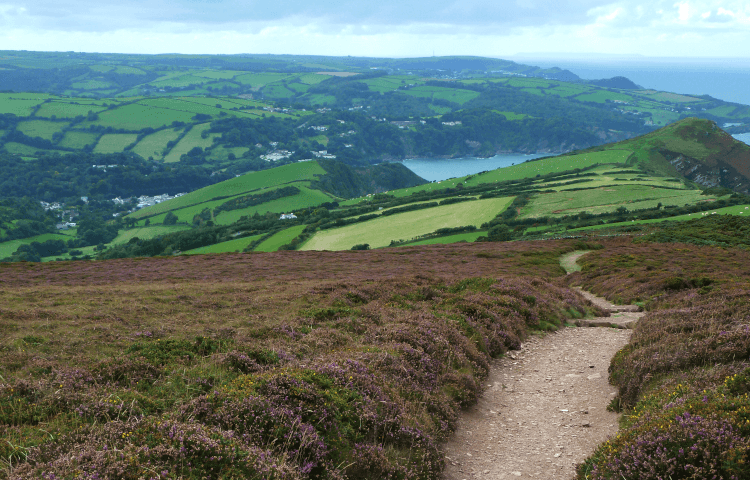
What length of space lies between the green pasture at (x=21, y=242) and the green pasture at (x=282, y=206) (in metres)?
56.3

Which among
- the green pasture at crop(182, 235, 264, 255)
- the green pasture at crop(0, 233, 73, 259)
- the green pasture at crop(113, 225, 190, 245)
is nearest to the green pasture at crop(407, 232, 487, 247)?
the green pasture at crop(182, 235, 264, 255)

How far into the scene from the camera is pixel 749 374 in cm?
787

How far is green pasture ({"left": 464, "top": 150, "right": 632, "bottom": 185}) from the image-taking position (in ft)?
599

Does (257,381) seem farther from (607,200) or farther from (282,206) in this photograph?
(282,206)

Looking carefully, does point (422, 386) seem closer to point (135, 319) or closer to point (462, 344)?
point (462, 344)

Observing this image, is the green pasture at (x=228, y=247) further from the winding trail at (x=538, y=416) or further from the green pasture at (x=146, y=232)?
the winding trail at (x=538, y=416)

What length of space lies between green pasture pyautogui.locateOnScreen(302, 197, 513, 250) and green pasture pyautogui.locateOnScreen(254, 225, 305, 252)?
6252 mm

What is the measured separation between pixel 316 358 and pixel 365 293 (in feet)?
33.9

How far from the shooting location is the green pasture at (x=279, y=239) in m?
97.6

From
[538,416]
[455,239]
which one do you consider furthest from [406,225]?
[538,416]

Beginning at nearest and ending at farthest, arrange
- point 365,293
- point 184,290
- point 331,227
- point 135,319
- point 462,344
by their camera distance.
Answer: point 462,344
point 135,319
point 365,293
point 184,290
point 331,227

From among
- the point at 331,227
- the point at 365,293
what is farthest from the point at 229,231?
the point at 365,293

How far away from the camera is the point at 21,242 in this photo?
490 feet

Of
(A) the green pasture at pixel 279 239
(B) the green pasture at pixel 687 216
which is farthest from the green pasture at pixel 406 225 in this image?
(B) the green pasture at pixel 687 216
